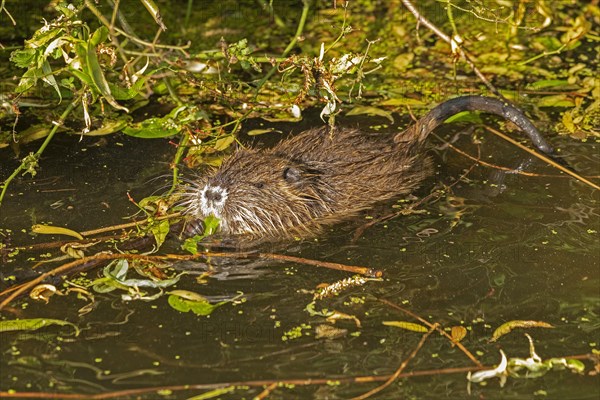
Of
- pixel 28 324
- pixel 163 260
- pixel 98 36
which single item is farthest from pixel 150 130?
pixel 28 324

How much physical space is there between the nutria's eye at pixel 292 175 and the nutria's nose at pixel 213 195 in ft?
1.14

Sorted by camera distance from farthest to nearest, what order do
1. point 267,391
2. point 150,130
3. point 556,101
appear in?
point 556,101
point 150,130
point 267,391

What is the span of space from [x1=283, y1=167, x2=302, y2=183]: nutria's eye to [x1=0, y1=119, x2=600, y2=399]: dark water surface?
0.34 meters

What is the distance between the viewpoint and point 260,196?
540 cm

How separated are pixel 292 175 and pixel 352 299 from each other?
0.99 metres

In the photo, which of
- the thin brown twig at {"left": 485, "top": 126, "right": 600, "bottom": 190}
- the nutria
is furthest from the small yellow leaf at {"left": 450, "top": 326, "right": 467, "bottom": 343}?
the thin brown twig at {"left": 485, "top": 126, "right": 600, "bottom": 190}

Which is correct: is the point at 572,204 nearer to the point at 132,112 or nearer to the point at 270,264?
the point at 270,264

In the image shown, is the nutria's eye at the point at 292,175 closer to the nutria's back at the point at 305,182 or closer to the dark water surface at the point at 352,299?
the nutria's back at the point at 305,182

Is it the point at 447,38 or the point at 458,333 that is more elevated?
the point at 447,38

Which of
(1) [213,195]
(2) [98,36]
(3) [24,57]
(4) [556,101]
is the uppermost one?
(2) [98,36]

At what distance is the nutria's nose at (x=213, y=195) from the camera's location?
5.31m

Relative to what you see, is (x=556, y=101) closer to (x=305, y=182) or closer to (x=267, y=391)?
(x=305, y=182)

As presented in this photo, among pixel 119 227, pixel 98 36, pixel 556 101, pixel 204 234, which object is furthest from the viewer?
pixel 556 101

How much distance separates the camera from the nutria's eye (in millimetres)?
5449
